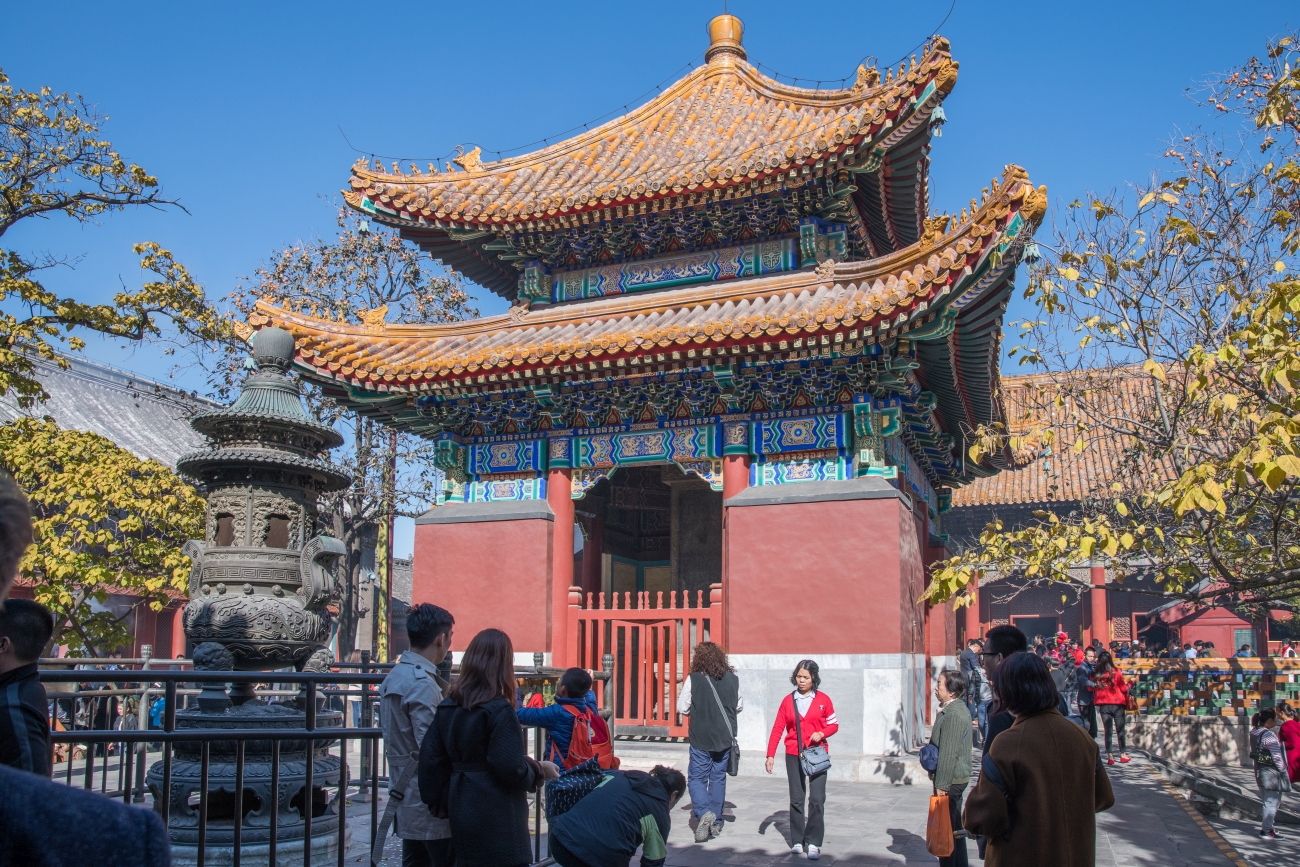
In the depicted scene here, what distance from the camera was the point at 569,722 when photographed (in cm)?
579

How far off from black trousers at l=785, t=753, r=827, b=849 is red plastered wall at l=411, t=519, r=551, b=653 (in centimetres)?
562

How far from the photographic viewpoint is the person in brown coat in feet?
12.5

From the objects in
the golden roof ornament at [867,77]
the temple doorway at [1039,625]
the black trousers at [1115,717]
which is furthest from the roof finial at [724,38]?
the temple doorway at [1039,625]

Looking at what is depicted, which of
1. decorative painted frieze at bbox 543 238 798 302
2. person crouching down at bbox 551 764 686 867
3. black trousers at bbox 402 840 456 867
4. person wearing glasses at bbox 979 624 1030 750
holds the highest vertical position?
decorative painted frieze at bbox 543 238 798 302

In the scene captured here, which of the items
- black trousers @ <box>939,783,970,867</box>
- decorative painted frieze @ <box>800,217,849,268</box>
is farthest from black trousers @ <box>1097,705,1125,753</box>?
black trousers @ <box>939,783,970,867</box>

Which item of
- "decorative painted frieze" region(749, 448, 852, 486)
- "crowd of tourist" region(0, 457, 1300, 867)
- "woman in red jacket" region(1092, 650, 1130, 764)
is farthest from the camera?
"woman in red jacket" region(1092, 650, 1130, 764)

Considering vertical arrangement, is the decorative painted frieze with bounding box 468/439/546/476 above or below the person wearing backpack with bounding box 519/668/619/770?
above

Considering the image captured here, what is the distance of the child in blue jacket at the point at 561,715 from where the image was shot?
5.71 metres

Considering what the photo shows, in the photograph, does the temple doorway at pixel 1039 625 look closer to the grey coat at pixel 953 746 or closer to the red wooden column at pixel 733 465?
the red wooden column at pixel 733 465

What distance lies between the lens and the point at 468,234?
14.0 meters

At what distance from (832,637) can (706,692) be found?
348cm

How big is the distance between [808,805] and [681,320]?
6.55m

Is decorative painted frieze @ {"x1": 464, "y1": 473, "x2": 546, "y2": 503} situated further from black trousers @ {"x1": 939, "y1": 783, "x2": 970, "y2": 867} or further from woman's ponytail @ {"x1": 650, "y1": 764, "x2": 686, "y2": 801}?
woman's ponytail @ {"x1": 650, "y1": 764, "x2": 686, "y2": 801}

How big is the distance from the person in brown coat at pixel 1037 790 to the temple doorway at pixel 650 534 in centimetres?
1151
